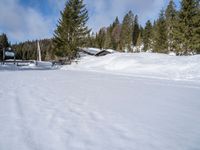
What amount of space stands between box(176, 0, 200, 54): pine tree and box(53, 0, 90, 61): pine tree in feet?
47.2

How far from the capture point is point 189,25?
25.7m

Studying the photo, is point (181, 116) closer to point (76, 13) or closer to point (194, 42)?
point (194, 42)

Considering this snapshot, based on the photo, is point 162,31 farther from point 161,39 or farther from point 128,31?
point 128,31

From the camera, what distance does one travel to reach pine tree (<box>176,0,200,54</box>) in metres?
25.3

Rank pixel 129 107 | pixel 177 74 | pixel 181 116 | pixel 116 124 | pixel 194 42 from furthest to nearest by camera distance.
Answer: pixel 194 42
pixel 177 74
pixel 129 107
pixel 181 116
pixel 116 124

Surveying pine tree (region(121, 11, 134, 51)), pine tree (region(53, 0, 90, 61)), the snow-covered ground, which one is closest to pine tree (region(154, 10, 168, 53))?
pine tree (region(53, 0, 90, 61))

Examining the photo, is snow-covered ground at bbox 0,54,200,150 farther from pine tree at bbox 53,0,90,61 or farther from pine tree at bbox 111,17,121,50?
pine tree at bbox 111,17,121,50

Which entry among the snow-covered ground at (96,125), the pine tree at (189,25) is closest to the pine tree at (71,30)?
the pine tree at (189,25)

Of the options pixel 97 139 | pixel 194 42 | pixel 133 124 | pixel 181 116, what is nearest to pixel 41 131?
pixel 97 139

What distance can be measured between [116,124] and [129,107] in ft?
4.32

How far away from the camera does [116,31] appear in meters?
84.4

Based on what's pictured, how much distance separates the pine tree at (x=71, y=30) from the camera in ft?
97.1

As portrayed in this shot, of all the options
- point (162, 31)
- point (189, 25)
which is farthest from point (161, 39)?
point (189, 25)

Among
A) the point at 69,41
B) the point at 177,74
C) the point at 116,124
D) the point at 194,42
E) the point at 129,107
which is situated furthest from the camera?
the point at 69,41
